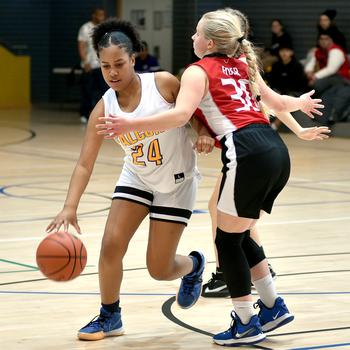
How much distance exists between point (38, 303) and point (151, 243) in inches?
37.7

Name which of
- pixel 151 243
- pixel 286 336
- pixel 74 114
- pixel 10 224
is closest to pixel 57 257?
pixel 151 243

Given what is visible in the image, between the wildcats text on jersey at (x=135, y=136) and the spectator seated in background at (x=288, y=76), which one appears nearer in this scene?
the wildcats text on jersey at (x=135, y=136)

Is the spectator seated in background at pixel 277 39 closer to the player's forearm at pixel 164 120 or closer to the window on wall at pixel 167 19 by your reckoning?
the window on wall at pixel 167 19

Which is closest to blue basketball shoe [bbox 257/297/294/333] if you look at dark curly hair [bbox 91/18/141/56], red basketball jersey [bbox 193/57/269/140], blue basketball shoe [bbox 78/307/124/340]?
blue basketball shoe [bbox 78/307/124/340]

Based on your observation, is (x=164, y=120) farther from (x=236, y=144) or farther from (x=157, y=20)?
(x=157, y=20)

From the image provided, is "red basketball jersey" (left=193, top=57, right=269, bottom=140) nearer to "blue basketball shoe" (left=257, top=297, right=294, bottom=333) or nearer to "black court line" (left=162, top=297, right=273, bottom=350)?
"blue basketball shoe" (left=257, top=297, right=294, bottom=333)

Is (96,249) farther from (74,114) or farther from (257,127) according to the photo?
(74,114)

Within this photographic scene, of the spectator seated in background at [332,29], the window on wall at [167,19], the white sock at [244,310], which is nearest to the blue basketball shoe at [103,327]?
the white sock at [244,310]

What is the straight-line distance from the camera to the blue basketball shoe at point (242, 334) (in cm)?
487

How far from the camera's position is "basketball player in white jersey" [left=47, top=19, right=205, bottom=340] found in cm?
500

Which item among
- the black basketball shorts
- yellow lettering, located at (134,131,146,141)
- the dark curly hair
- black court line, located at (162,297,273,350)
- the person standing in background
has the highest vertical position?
the dark curly hair

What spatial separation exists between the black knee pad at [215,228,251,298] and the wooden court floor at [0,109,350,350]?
0.31 metres

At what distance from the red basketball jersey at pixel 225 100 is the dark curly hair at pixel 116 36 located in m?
0.39

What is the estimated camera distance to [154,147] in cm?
508
